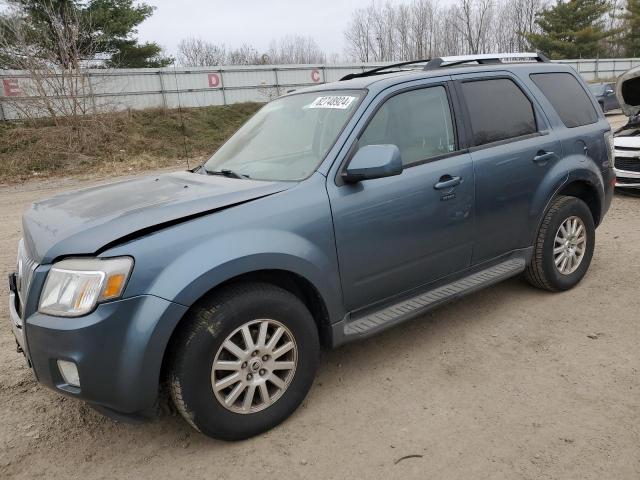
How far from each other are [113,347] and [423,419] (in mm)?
1633

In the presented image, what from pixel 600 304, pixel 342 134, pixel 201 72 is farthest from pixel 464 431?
pixel 201 72

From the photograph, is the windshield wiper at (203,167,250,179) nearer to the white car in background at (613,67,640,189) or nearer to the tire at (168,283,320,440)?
the tire at (168,283,320,440)

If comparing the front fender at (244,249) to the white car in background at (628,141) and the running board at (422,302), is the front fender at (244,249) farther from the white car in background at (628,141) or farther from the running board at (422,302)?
the white car in background at (628,141)

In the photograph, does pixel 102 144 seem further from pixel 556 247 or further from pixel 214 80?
pixel 556 247

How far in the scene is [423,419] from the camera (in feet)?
9.06

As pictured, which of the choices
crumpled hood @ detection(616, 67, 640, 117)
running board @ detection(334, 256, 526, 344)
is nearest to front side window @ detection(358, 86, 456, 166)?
running board @ detection(334, 256, 526, 344)

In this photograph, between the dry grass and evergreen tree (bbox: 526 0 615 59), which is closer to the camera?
the dry grass

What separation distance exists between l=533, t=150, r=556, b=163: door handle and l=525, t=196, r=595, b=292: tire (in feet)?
1.28

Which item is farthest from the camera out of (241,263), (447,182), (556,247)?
(556,247)

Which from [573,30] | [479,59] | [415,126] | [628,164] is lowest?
[628,164]

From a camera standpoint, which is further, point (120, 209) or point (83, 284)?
point (120, 209)

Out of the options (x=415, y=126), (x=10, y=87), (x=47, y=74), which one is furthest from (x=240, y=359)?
(x=10, y=87)

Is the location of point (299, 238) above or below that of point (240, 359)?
above

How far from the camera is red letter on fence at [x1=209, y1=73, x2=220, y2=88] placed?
25864 mm
